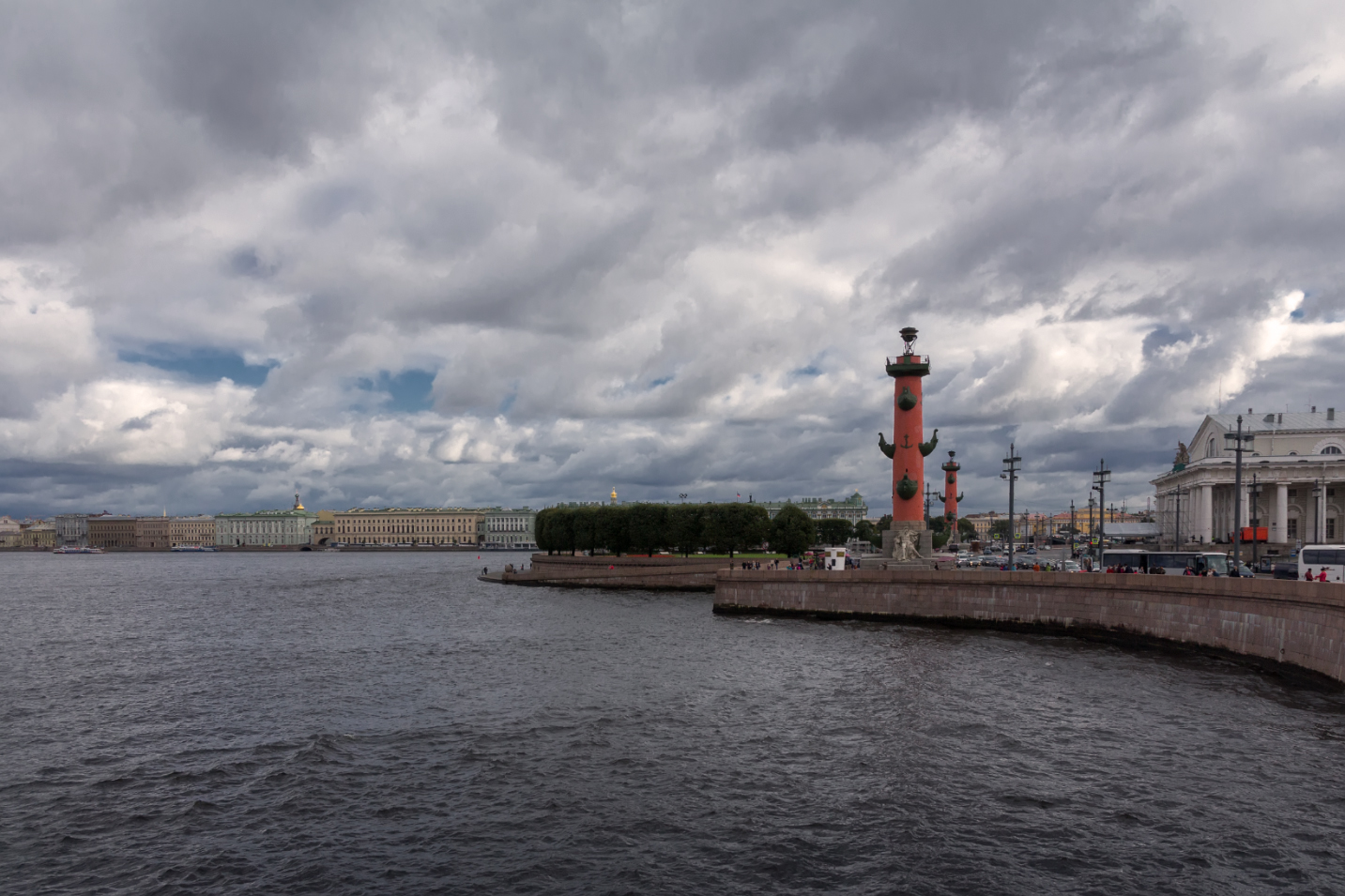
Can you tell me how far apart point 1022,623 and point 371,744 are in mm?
23443

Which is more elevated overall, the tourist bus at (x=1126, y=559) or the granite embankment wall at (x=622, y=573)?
the tourist bus at (x=1126, y=559)

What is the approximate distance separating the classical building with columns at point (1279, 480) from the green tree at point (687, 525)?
105 ft

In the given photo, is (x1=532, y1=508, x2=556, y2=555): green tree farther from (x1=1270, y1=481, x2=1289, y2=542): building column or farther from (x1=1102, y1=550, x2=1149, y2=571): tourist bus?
(x1=1270, y1=481, x2=1289, y2=542): building column

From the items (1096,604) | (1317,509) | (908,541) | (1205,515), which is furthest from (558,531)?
(1317,509)

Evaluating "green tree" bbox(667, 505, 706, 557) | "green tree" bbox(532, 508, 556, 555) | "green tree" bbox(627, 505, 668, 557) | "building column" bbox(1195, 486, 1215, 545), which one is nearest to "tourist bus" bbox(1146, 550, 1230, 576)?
"building column" bbox(1195, 486, 1215, 545)

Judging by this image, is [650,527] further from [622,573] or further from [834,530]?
[834,530]

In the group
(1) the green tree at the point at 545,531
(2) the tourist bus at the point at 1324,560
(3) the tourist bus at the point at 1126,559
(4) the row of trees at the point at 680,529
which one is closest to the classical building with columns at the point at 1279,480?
(3) the tourist bus at the point at 1126,559

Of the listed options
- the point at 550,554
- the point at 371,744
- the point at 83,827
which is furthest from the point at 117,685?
the point at 550,554

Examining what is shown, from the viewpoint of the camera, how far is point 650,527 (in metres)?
70.3

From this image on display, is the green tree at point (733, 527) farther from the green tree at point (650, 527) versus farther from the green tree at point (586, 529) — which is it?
the green tree at point (586, 529)

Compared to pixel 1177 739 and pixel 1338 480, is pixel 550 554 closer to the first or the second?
pixel 1338 480

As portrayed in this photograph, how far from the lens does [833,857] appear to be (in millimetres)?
11125

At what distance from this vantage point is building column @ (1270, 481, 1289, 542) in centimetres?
6075

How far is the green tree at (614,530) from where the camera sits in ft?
241
